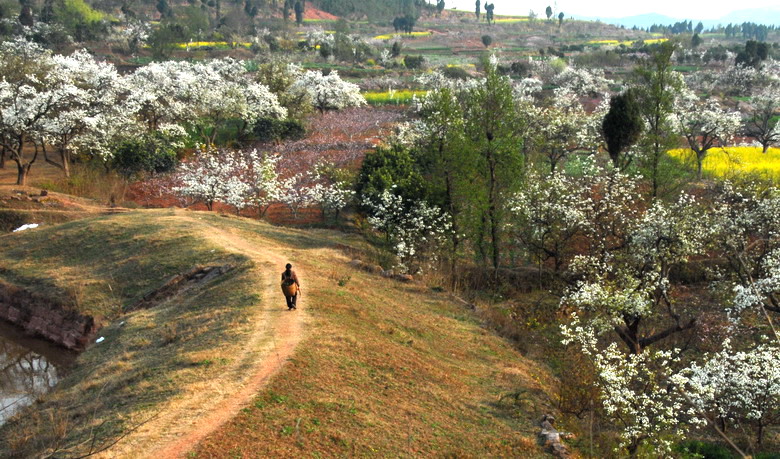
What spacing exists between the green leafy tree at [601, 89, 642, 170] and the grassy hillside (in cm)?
1846

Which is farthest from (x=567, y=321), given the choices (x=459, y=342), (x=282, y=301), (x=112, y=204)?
(x=112, y=204)

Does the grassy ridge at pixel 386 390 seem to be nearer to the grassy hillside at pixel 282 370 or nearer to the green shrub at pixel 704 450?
the grassy hillside at pixel 282 370

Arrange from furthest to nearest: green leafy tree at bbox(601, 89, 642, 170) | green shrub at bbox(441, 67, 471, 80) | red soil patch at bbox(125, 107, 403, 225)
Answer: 1. green shrub at bbox(441, 67, 471, 80)
2. red soil patch at bbox(125, 107, 403, 225)
3. green leafy tree at bbox(601, 89, 642, 170)

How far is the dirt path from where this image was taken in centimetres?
1329

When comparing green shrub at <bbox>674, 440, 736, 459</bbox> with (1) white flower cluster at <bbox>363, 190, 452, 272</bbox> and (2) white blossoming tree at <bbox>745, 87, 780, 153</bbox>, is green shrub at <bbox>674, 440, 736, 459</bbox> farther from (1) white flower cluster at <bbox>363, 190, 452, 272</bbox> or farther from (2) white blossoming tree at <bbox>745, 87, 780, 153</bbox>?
(2) white blossoming tree at <bbox>745, 87, 780, 153</bbox>

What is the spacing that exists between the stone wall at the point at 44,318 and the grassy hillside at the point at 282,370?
2.19ft

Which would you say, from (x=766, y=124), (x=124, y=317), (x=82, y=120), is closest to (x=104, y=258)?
(x=124, y=317)

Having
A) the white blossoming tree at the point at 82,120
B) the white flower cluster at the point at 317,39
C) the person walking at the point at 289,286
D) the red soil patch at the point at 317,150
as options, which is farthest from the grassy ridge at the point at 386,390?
the white flower cluster at the point at 317,39

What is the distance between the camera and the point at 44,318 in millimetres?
27688

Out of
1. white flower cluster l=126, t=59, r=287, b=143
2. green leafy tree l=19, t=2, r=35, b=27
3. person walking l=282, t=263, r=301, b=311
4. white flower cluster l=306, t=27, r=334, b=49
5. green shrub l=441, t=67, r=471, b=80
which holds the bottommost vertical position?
person walking l=282, t=263, r=301, b=311

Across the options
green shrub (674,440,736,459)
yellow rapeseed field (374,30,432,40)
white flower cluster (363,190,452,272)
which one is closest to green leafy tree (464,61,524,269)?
white flower cluster (363,190,452,272)

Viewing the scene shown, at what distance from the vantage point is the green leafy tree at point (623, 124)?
123 feet

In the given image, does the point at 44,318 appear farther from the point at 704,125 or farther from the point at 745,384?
the point at 704,125

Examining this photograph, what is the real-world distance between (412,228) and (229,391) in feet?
62.3
